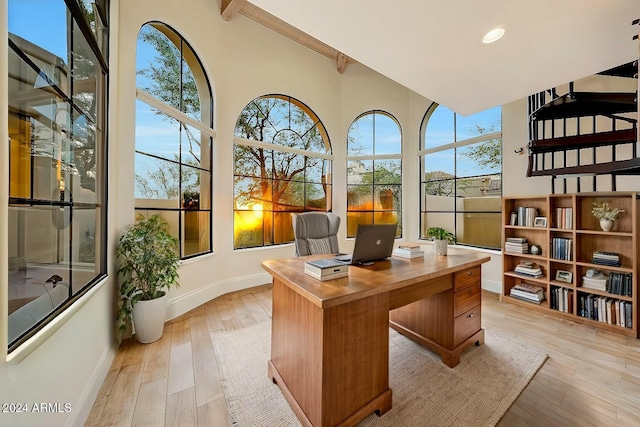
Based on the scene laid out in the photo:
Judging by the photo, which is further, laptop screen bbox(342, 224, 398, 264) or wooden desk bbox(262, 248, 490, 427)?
laptop screen bbox(342, 224, 398, 264)

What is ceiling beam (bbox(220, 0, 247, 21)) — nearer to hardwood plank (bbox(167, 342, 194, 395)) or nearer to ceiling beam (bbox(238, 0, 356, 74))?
ceiling beam (bbox(238, 0, 356, 74))

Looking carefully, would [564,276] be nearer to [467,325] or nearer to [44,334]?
[467,325]

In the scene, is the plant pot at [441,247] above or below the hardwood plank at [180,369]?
above

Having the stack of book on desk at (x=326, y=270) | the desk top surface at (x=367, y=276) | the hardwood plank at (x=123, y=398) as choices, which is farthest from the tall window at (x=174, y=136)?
the stack of book on desk at (x=326, y=270)

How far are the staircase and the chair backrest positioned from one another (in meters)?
2.28

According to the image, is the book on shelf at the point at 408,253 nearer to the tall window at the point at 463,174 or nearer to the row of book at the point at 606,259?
the row of book at the point at 606,259

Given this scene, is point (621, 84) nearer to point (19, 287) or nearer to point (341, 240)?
point (341, 240)

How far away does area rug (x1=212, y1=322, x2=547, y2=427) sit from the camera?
1409mm

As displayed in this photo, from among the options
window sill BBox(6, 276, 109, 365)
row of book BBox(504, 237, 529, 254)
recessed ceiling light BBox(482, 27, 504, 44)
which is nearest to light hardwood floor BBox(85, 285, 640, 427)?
window sill BBox(6, 276, 109, 365)

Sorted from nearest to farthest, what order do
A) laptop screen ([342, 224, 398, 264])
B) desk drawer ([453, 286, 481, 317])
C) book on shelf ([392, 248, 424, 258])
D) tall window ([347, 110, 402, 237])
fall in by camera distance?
1. laptop screen ([342, 224, 398, 264])
2. desk drawer ([453, 286, 481, 317])
3. book on shelf ([392, 248, 424, 258])
4. tall window ([347, 110, 402, 237])

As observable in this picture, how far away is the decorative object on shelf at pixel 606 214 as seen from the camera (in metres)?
2.43

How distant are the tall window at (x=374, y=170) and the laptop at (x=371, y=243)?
2.78m

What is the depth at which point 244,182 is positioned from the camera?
12.3 ft

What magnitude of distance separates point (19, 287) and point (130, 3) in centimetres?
260
